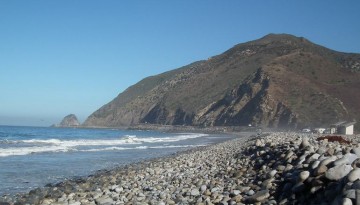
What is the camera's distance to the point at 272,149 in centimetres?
1363

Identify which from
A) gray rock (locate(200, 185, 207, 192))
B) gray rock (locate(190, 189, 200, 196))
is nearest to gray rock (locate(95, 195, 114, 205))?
gray rock (locate(190, 189, 200, 196))

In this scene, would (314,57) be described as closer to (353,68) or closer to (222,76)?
(353,68)

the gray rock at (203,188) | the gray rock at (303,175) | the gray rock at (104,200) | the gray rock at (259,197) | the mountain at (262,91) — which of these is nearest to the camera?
the gray rock at (303,175)

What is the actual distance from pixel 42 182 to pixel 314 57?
3683 inches

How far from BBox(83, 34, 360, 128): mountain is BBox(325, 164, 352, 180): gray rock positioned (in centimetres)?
6627

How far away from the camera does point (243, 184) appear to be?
33.9ft

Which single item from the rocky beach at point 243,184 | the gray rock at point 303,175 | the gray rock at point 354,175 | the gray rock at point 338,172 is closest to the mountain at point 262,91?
the rocky beach at point 243,184

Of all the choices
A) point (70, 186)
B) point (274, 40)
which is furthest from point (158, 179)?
point (274, 40)

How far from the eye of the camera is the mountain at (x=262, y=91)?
7826cm

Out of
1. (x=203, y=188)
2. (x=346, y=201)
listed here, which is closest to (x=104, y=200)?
(x=203, y=188)

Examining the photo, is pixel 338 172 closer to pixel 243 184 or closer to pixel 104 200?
pixel 243 184

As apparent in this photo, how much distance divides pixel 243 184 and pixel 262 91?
78026mm

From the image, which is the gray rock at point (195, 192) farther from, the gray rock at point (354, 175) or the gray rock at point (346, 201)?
the gray rock at point (346, 201)

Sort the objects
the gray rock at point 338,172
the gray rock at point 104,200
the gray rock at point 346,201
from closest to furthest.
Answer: the gray rock at point 346,201 < the gray rock at point 338,172 < the gray rock at point 104,200
